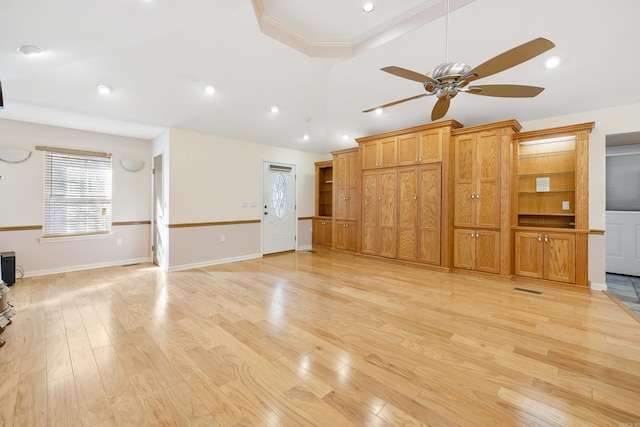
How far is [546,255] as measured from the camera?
12.8ft

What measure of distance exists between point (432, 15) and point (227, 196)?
4312 millimetres

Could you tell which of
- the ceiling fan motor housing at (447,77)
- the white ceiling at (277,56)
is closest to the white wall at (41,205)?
the white ceiling at (277,56)

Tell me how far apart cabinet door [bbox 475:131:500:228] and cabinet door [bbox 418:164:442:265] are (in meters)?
0.56

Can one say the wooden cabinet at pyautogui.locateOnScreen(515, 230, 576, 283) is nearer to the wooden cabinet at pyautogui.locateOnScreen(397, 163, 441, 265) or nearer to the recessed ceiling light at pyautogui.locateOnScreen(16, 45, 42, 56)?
the wooden cabinet at pyautogui.locateOnScreen(397, 163, 441, 265)

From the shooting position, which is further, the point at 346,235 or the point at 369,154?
the point at 346,235

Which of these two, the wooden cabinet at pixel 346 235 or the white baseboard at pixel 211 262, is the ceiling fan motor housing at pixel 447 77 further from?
the white baseboard at pixel 211 262

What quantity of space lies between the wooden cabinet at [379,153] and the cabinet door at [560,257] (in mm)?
→ 2607

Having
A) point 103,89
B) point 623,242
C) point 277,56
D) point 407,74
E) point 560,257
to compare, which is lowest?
point 560,257

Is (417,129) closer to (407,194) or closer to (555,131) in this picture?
(407,194)

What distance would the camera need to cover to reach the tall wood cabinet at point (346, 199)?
19.7ft

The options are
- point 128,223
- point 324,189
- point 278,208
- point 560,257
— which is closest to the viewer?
point 560,257

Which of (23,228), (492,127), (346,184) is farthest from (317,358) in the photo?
(23,228)

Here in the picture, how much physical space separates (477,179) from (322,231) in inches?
146

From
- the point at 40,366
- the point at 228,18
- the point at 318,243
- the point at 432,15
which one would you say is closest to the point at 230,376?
the point at 40,366
